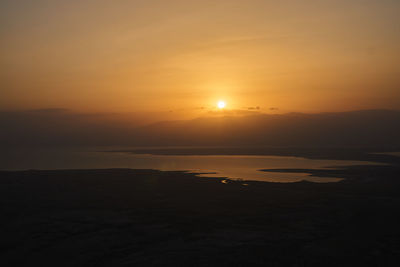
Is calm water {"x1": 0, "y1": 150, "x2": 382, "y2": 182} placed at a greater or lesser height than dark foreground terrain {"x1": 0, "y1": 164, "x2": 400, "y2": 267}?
greater

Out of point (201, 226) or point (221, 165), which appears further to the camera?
point (221, 165)

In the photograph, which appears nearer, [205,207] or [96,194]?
[205,207]

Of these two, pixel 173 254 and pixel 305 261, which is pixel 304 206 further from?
pixel 173 254

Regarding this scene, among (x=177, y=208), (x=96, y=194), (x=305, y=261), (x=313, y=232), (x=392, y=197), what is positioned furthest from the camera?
(x=96, y=194)

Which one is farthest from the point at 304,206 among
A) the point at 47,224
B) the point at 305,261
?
the point at 47,224

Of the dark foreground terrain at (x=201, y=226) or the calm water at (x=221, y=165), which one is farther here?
the calm water at (x=221, y=165)

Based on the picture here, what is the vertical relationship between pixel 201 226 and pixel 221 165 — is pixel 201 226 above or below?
below

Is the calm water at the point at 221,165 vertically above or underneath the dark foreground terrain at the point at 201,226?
above

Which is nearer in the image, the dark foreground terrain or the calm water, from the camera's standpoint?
the dark foreground terrain
